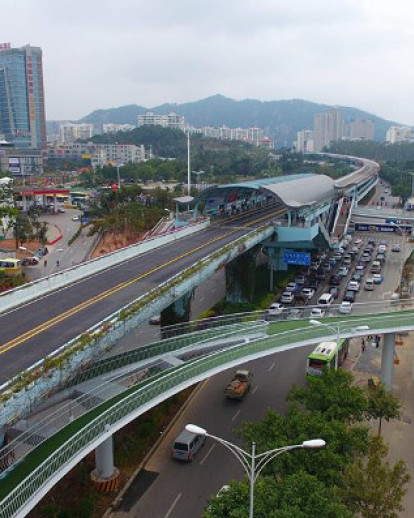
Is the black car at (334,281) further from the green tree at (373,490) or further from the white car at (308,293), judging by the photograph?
the green tree at (373,490)

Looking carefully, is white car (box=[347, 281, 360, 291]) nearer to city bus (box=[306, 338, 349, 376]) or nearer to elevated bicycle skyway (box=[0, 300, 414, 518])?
city bus (box=[306, 338, 349, 376])

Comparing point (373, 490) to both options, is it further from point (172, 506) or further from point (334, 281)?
point (334, 281)

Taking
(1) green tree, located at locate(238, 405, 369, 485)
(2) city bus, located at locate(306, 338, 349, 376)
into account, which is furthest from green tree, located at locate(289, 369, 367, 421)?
(2) city bus, located at locate(306, 338, 349, 376)

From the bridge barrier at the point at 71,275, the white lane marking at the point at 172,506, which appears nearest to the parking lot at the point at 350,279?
the bridge barrier at the point at 71,275

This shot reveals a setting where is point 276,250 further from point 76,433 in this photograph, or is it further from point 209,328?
point 76,433

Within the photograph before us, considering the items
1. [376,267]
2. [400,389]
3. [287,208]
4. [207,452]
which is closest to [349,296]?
[287,208]

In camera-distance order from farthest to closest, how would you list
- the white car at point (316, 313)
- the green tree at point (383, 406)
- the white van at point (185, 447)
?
the white car at point (316, 313)
the green tree at point (383, 406)
the white van at point (185, 447)
